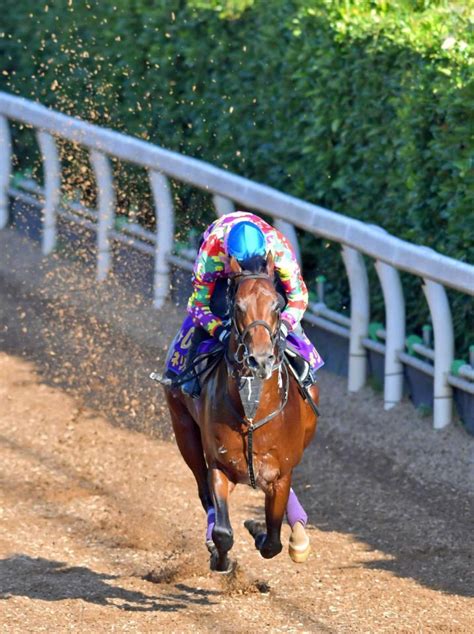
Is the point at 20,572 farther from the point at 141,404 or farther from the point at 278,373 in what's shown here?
the point at 141,404

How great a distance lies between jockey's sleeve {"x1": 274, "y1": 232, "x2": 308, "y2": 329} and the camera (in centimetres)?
689

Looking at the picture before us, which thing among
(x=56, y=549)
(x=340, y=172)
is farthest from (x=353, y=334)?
(x=56, y=549)

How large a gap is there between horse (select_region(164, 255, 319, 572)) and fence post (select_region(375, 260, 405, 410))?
86.2 inches

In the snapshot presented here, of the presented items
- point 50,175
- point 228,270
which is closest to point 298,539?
point 228,270

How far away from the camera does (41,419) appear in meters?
10.3

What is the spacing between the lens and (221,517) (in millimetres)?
6949

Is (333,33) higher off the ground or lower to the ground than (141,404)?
higher

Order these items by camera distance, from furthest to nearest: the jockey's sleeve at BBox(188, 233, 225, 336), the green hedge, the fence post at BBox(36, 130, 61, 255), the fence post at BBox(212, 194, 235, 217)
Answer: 1. the fence post at BBox(36, 130, 61, 255)
2. the fence post at BBox(212, 194, 235, 217)
3. the green hedge
4. the jockey's sleeve at BBox(188, 233, 225, 336)

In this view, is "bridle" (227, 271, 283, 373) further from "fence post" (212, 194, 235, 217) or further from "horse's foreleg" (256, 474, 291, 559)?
"fence post" (212, 194, 235, 217)

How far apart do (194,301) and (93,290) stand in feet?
18.2

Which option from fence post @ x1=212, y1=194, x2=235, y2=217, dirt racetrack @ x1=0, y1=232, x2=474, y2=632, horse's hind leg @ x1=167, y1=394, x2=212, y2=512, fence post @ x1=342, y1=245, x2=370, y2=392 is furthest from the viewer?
fence post @ x1=212, y1=194, x2=235, y2=217

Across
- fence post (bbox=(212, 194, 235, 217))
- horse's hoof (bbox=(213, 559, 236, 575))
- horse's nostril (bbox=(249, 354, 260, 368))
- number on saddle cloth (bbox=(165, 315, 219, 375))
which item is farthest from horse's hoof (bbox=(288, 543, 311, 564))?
fence post (bbox=(212, 194, 235, 217))

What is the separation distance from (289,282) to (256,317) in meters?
0.74

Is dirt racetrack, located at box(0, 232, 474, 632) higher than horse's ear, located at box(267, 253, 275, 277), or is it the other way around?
horse's ear, located at box(267, 253, 275, 277)
